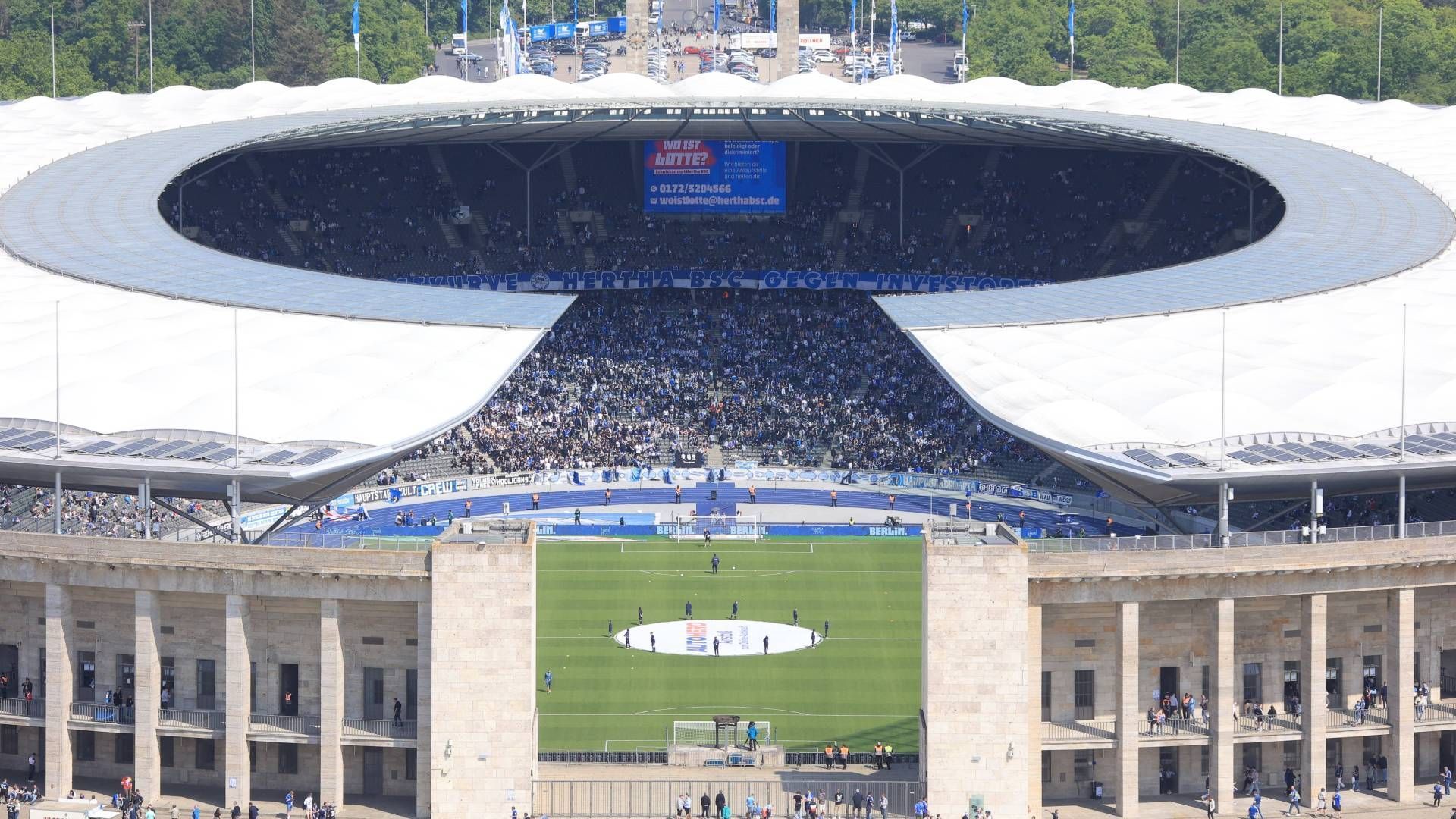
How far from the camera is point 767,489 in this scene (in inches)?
5492

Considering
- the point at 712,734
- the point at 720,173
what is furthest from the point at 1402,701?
the point at 720,173

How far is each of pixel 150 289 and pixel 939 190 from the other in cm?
7213

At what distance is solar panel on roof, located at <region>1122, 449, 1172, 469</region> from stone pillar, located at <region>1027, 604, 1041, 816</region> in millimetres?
8973

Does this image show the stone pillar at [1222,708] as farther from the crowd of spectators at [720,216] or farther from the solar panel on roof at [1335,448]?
the crowd of spectators at [720,216]

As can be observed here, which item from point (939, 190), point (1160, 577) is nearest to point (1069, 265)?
point (939, 190)

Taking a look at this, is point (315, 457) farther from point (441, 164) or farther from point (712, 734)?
point (441, 164)

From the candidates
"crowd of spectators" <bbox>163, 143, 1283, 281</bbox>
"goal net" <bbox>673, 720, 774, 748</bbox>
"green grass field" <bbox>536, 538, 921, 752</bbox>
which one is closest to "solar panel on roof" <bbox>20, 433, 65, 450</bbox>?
"green grass field" <bbox>536, 538, 921, 752</bbox>

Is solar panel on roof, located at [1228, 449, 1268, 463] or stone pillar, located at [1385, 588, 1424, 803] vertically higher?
solar panel on roof, located at [1228, 449, 1268, 463]

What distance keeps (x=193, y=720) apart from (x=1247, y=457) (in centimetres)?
4091

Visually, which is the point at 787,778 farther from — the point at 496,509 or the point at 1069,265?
the point at 1069,265

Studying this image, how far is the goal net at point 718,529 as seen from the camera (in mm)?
129625

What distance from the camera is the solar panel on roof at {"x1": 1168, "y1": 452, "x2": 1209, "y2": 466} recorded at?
90.4 m

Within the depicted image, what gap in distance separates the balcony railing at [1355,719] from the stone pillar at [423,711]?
32.9 m

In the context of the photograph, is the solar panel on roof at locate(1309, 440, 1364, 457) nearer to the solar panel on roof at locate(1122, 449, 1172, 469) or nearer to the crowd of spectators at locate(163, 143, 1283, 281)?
the solar panel on roof at locate(1122, 449, 1172, 469)
